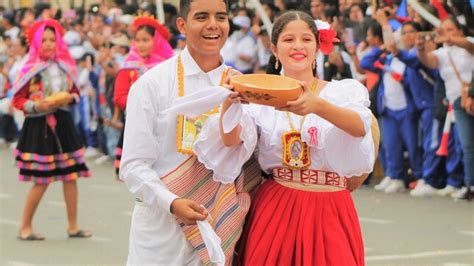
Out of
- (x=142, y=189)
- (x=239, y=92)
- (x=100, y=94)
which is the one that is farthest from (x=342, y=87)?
(x=100, y=94)

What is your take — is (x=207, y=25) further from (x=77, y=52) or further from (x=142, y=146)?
(x=77, y=52)

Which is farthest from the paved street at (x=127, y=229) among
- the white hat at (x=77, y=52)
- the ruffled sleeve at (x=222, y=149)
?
the white hat at (x=77, y=52)

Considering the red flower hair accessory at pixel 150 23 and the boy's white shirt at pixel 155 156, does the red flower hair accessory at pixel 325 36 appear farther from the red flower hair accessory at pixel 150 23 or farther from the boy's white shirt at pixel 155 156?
the red flower hair accessory at pixel 150 23

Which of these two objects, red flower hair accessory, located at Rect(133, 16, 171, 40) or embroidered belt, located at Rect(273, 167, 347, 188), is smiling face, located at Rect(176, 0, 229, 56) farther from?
red flower hair accessory, located at Rect(133, 16, 171, 40)

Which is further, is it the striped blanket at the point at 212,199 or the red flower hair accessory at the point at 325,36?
the red flower hair accessory at the point at 325,36

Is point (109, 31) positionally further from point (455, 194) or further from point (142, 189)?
point (142, 189)

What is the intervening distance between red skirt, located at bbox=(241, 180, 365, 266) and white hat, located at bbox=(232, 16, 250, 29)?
386 inches

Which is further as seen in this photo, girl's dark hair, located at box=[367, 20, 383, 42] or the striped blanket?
girl's dark hair, located at box=[367, 20, 383, 42]

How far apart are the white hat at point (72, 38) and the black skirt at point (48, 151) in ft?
25.2

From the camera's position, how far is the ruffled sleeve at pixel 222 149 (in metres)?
4.54

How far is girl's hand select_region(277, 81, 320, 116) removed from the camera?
13.4ft

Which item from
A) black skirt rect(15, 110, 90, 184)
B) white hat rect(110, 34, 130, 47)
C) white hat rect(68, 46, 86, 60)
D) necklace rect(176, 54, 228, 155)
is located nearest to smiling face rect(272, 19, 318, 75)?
necklace rect(176, 54, 228, 155)

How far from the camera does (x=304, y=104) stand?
410 centimetres

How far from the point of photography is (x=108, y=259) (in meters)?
8.35
